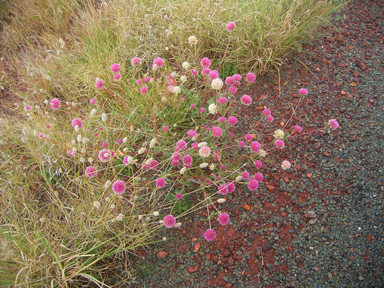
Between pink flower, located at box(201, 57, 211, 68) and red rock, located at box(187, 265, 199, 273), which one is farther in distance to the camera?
pink flower, located at box(201, 57, 211, 68)

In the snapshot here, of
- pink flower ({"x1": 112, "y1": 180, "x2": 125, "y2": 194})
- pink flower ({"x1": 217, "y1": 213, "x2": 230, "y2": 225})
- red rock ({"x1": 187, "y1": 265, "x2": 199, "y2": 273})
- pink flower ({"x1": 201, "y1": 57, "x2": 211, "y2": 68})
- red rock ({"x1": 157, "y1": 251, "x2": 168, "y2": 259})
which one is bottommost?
red rock ({"x1": 187, "y1": 265, "x2": 199, "y2": 273})

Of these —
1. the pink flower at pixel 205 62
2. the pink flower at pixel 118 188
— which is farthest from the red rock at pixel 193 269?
the pink flower at pixel 205 62

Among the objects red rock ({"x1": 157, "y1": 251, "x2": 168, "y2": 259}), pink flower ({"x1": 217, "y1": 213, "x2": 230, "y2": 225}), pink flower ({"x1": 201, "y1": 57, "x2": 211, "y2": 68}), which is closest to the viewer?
pink flower ({"x1": 217, "y1": 213, "x2": 230, "y2": 225})

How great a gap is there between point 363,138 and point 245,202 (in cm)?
103

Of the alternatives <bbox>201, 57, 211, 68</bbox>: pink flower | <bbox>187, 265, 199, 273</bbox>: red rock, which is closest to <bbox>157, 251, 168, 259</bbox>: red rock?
<bbox>187, 265, 199, 273</bbox>: red rock

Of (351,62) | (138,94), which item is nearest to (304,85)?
(351,62)

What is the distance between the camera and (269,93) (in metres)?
2.36

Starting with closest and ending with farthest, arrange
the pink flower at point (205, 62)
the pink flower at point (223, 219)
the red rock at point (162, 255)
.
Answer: the pink flower at point (223, 219) < the red rock at point (162, 255) < the pink flower at point (205, 62)

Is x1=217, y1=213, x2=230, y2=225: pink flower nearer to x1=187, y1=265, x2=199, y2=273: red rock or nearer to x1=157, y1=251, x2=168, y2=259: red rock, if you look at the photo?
x1=187, y1=265, x2=199, y2=273: red rock

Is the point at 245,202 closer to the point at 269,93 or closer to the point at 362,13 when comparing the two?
the point at 269,93

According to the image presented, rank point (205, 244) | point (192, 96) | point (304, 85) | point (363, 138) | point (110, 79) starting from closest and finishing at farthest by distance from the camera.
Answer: point (205, 244)
point (363, 138)
point (192, 96)
point (304, 85)
point (110, 79)

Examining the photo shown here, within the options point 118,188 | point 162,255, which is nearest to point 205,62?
point 118,188

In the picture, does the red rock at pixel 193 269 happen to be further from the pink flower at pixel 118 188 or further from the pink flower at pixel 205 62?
the pink flower at pixel 205 62

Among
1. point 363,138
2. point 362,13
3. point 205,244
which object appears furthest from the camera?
point 362,13
